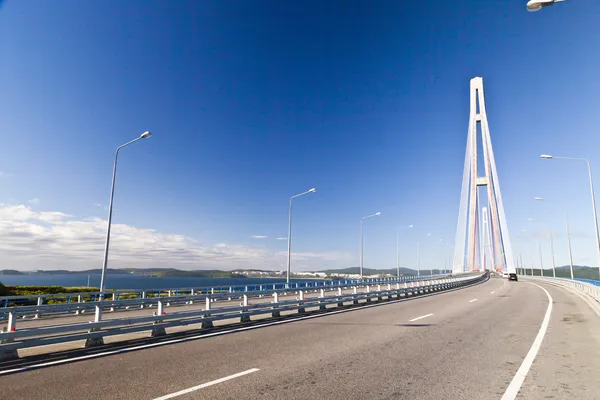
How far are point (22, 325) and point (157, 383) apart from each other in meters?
15.3

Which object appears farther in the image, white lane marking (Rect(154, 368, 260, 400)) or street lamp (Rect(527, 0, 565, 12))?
street lamp (Rect(527, 0, 565, 12))

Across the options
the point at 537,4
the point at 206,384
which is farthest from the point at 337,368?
the point at 537,4

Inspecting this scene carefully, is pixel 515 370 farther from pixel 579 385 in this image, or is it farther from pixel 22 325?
pixel 22 325

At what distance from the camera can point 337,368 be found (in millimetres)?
7078

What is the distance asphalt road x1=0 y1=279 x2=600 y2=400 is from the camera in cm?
572

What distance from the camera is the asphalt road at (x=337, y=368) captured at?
18.8ft

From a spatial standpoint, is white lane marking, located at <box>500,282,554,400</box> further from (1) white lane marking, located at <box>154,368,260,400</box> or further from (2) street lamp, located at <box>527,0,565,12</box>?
(2) street lamp, located at <box>527,0,565,12</box>

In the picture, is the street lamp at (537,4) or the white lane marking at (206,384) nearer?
the white lane marking at (206,384)

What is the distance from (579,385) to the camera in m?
6.13

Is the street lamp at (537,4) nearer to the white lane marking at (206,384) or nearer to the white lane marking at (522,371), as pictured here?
the white lane marking at (522,371)

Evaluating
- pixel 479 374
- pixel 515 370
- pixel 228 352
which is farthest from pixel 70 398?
pixel 515 370

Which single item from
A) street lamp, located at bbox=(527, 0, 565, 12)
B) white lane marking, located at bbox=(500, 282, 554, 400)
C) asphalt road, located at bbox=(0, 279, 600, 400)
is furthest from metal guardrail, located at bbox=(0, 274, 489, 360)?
street lamp, located at bbox=(527, 0, 565, 12)

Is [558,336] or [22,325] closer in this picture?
[558,336]

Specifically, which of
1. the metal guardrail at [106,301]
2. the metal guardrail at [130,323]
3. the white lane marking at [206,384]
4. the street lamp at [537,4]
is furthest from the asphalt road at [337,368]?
the street lamp at [537,4]
